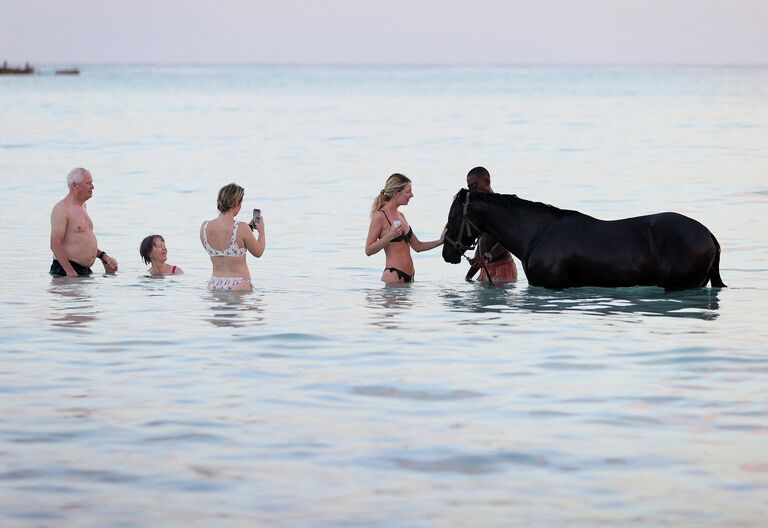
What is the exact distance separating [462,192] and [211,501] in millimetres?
7743

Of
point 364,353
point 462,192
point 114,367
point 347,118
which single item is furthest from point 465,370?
point 347,118

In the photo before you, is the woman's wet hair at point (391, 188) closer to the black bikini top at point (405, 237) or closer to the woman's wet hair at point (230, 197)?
the black bikini top at point (405, 237)

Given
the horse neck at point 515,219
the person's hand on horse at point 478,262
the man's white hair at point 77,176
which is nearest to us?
the horse neck at point 515,219

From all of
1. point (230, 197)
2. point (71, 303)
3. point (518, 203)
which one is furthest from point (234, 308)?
point (518, 203)

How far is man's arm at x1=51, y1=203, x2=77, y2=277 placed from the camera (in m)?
16.0

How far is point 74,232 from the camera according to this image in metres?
16.3

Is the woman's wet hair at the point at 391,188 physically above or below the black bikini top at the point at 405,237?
above

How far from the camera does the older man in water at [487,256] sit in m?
15.1

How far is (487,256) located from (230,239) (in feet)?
9.77

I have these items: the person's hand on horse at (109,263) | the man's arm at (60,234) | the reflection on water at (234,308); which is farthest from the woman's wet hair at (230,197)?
the person's hand on horse at (109,263)

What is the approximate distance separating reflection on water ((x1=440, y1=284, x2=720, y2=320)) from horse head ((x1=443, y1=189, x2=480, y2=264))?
0.59 m

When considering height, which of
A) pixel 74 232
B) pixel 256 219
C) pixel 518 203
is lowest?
pixel 74 232

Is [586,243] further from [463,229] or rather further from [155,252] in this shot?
[155,252]

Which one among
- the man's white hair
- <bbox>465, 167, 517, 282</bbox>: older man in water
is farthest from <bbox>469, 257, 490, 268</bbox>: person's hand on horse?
the man's white hair
